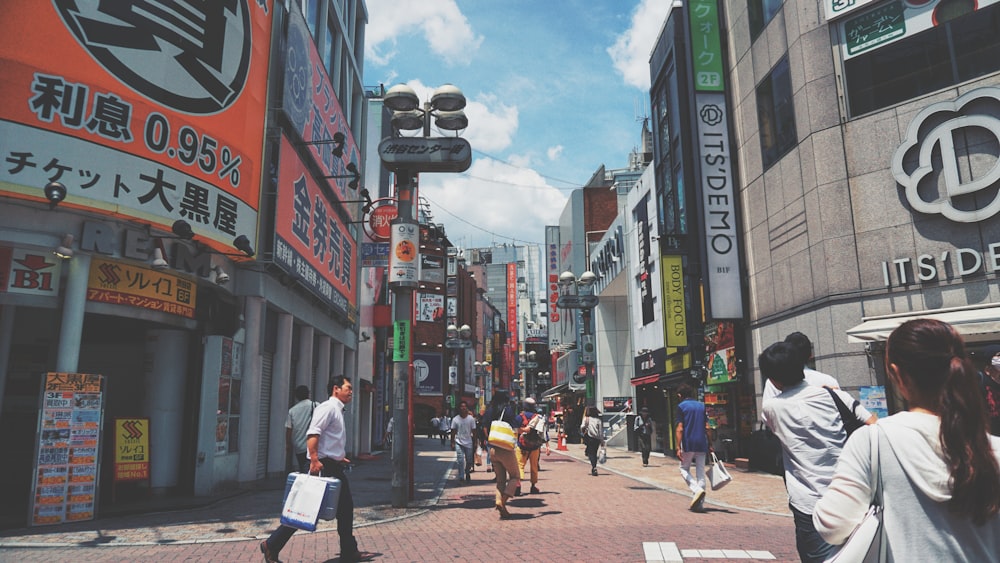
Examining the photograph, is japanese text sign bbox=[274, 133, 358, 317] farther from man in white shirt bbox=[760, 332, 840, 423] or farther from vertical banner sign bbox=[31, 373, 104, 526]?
man in white shirt bbox=[760, 332, 840, 423]

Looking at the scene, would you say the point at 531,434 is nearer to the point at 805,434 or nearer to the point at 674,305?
the point at 805,434

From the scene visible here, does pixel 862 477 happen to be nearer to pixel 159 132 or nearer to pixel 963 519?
pixel 963 519

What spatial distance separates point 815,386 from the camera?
4.03m

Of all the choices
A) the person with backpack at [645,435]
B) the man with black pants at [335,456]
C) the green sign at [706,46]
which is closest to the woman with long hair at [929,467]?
the man with black pants at [335,456]

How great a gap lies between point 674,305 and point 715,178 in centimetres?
472

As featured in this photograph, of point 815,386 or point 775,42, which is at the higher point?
point 775,42

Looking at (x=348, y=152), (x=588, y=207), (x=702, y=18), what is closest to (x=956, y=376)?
(x=702, y=18)

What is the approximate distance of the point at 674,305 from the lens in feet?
70.0

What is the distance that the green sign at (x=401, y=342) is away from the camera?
1066cm

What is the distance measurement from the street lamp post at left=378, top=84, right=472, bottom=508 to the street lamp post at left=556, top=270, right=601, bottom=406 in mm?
14221

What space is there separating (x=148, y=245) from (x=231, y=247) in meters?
2.03

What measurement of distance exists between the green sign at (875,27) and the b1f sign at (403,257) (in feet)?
36.0

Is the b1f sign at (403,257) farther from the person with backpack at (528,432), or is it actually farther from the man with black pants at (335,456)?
the man with black pants at (335,456)

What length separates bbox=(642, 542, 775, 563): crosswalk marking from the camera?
6.15 m
